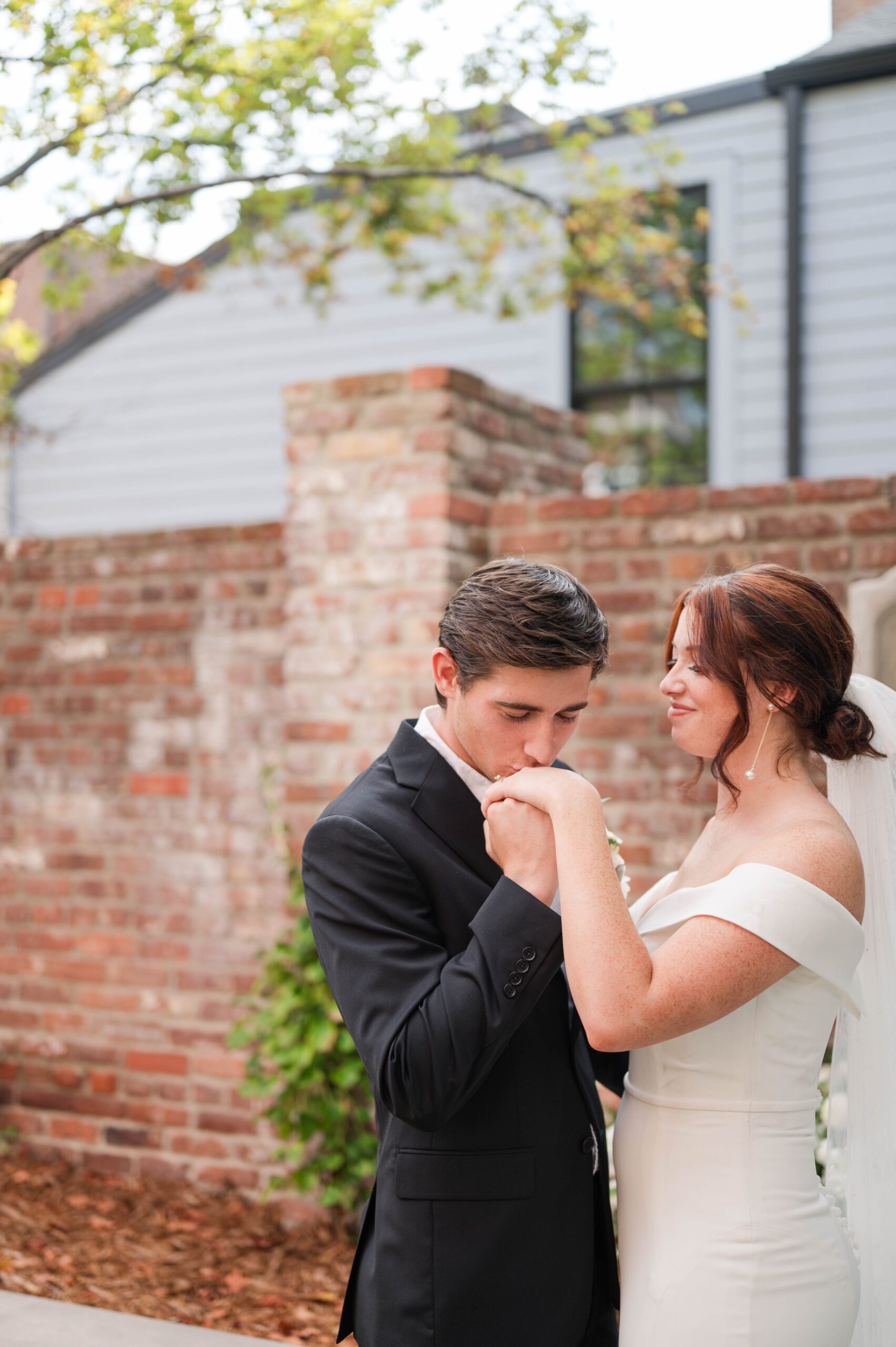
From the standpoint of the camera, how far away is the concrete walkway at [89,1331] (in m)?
2.68

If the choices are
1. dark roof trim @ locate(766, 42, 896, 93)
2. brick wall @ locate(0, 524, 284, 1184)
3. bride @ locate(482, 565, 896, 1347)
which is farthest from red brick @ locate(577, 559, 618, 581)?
dark roof trim @ locate(766, 42, 896, 93)

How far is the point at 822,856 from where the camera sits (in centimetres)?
185

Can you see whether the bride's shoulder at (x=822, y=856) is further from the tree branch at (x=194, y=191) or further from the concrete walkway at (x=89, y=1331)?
the tree branch at (x=194, y=191)

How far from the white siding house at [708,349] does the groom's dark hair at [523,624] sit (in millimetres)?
4353

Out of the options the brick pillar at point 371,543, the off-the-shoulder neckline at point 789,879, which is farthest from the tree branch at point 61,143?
the off-the-shoulder neckline at point 789,879

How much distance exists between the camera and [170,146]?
4.61m

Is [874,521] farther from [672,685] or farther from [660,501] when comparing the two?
[672,685]

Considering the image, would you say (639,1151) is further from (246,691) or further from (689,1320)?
(246,691)

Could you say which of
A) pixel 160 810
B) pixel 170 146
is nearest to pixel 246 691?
pixel 160 810

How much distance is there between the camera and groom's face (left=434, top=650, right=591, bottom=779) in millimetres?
1850

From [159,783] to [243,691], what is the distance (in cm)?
49

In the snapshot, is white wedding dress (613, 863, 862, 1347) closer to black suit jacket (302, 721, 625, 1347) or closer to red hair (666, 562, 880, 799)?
black suit jacket (302, 721, 625, 1347)

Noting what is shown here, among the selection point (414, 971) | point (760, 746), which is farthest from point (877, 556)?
point (414, 971)

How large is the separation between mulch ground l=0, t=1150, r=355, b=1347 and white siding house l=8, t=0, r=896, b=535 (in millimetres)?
3341
